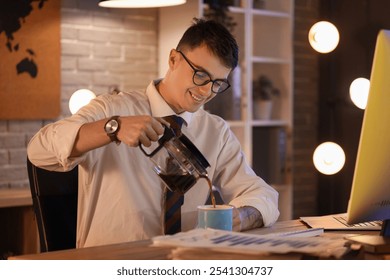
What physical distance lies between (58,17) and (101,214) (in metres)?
1.99

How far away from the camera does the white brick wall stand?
154 inches

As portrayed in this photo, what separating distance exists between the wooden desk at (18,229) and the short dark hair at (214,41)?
1588 mm

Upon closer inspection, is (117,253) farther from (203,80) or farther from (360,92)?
(360,92)

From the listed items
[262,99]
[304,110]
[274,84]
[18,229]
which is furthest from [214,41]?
[304,110]

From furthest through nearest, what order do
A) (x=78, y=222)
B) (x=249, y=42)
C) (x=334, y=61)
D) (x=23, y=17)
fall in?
(x=334, y=61)
(x=249, y=42)
(x=23, y=17)
(x=78, y=222)

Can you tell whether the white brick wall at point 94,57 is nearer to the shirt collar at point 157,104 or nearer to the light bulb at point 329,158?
the light bulb at point 329,158

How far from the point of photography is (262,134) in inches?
196

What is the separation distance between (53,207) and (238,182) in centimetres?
64

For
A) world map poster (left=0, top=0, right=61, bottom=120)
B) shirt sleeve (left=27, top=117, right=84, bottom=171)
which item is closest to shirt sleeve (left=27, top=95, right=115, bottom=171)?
shirt sleeve (left=27, top=117, right=84, bottom=171)

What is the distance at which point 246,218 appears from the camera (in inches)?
83.6

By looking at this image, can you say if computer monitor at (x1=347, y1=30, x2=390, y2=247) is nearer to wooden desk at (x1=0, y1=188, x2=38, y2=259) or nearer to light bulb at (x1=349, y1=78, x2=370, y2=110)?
light bulb at (x1=349, y1=78, x2=370, y2=110)

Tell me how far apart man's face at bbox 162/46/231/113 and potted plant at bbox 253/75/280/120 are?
253 centimetres
